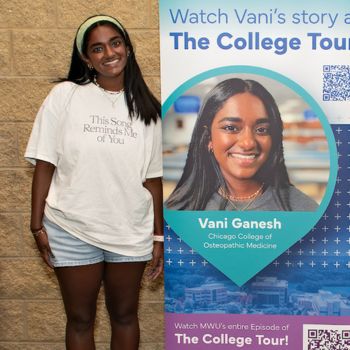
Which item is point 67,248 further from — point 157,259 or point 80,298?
point 157,259

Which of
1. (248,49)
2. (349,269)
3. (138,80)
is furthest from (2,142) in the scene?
(349,269)

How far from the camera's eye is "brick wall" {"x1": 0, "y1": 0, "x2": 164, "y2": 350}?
2.23 metres

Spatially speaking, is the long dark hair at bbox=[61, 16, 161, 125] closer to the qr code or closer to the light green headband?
the light green headband

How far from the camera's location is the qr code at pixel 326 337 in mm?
2156

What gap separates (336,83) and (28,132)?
3.95 feet

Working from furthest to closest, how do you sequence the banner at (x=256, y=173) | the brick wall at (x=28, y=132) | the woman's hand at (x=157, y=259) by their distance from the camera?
the brick wall at (x=28, y=132)
the woman's hand at (x=157, y=259)
the banner at (x=256, y=173)

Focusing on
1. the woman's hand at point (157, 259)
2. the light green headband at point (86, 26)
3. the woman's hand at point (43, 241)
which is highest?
the light green headband at point (86, 26)

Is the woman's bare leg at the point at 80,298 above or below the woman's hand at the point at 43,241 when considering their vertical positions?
below

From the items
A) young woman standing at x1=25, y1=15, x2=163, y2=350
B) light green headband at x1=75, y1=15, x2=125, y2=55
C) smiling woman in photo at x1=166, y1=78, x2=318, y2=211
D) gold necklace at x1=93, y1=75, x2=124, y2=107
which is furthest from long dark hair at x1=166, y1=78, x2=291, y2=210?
light green headband at x1=75, y1=15, x2=125, y2=55

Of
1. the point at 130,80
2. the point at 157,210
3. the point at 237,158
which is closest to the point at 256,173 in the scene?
the point at 237,158

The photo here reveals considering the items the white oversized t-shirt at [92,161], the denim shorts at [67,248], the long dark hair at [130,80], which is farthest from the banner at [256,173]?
the denim shorts at [67,248]

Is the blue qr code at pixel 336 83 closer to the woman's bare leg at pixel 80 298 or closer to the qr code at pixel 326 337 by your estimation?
the qr code at pixel 326 337

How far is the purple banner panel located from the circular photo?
0.43m

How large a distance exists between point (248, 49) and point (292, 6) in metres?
0.20
